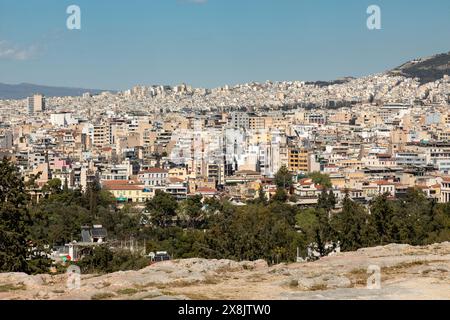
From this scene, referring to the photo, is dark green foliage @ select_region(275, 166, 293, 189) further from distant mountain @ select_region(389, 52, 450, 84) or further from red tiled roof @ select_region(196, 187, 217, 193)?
distant mountain @ select_region(389, 52, 450, 84)

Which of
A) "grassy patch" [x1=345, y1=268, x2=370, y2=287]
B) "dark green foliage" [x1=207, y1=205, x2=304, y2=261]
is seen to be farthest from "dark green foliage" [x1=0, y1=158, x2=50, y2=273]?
"grassy patch" [x1=345, y1=268, x2=370, y2=287]

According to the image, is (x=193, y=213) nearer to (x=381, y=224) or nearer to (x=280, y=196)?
(x=280, y=196)

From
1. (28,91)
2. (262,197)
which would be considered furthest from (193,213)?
(28,91)

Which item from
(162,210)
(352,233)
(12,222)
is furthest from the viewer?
(162,210)

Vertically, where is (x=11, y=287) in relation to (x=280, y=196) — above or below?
above

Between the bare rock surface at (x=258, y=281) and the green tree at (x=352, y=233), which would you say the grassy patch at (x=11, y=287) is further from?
the green tree at (x=352, y=233)

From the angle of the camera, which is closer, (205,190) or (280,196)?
(280,196)
